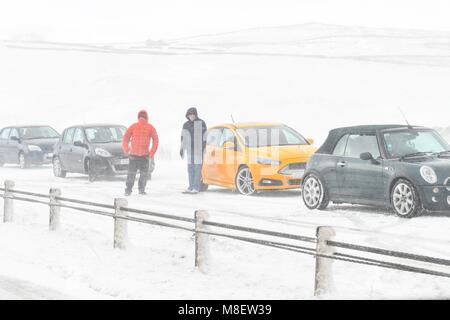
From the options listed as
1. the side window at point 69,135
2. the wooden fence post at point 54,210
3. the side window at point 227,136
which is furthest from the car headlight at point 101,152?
the wooden fence post at point 54,210

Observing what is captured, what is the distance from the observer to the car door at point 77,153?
78.8 ft

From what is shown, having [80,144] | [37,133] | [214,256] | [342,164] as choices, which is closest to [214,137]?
[342,164]

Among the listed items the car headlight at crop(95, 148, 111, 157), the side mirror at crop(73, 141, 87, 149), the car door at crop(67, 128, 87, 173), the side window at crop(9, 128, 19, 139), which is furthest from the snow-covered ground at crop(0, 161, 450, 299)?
the side window at crop(9, 128, 19, 139)

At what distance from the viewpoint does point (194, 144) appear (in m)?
19.6

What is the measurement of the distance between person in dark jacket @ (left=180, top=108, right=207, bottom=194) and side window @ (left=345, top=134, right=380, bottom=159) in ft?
15.8

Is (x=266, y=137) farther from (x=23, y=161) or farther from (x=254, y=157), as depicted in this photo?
(x=23, y=161)

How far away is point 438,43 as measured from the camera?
7675 centimetres

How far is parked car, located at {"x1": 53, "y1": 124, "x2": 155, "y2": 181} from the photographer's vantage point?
906 inches

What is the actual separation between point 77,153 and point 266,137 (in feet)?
22.6

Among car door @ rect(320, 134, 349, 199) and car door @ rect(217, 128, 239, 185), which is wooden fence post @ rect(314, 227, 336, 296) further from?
car door @ rect(217, 128, 239, 185)

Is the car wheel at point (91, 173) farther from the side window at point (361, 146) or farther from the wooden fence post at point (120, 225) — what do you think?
the wooden fence post at point (120, 225)

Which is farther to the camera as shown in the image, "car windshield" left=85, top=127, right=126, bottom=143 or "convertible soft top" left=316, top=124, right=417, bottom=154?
"car windshield" left=85, top=127, right=126, bottom=143

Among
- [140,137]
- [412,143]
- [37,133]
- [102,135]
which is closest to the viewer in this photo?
[412,143]
